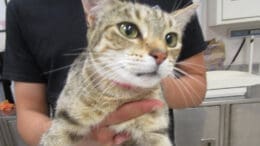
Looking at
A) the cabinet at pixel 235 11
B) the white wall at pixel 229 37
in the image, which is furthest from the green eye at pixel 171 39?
the white wall at pixel 229 37

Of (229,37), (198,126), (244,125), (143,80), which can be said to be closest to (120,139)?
(143,80)

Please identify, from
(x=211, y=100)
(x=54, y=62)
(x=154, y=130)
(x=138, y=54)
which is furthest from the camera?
(x=211, y=100)

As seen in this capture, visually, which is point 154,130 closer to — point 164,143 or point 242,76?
point 164,143

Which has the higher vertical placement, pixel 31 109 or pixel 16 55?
pixel 16 55

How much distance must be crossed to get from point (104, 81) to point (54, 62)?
187mm

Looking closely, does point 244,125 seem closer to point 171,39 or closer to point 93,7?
point 171,39

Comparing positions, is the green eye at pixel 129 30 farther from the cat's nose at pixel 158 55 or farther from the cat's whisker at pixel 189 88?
the cat's whisker at pixel 189 88

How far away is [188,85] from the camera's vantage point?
0.71 meters

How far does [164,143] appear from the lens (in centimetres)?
57

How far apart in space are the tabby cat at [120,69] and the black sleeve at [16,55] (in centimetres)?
14

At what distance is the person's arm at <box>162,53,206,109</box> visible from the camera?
68 centimetres

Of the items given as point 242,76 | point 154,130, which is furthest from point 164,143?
point 242,76

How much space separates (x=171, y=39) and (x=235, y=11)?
99cm

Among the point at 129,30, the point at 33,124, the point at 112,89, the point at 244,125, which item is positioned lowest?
the point at 244,125
